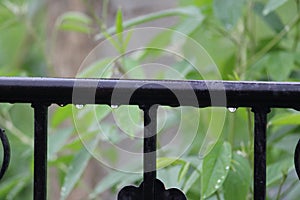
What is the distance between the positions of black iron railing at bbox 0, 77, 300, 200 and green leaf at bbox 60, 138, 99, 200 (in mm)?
336

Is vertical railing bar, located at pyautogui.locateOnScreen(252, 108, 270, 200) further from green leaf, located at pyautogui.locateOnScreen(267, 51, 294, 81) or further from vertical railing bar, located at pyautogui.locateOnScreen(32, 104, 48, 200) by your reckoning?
green leaf, located at pyautogui.locateOnScreen(267, 51, 294, 81)

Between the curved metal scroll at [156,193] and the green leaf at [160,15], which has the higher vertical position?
the green leaf at [160,15]

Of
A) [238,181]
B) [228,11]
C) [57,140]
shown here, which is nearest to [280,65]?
[228,11]

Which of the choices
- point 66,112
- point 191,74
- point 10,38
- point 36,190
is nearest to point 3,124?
point 66,112

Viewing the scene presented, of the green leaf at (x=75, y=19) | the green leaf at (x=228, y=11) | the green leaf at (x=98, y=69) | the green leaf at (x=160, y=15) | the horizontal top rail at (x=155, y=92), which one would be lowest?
the horizontal top rail at (x=155, y=92)

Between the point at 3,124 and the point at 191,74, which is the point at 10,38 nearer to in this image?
the point at 3,124

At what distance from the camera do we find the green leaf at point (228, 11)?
3.01ft

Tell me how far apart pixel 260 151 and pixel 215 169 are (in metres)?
0.20

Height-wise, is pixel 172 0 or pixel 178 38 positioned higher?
pixel 172 0

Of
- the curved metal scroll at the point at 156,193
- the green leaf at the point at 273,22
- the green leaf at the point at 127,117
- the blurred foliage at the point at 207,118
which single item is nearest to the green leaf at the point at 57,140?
the blurred foliage at the point at 207,118

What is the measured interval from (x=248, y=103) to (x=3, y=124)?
34.2 inches

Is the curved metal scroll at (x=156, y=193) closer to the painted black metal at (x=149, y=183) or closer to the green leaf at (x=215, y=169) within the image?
the painted black metal at (x=149, y=183)

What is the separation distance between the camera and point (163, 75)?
1.03m

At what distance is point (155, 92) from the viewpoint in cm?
52
